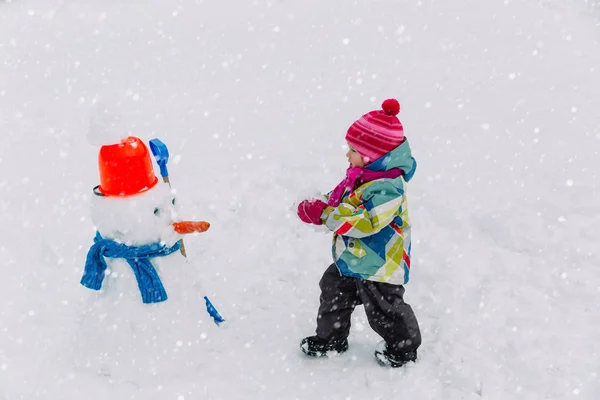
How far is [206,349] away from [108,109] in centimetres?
162

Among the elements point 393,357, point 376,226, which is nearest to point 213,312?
point 393,357

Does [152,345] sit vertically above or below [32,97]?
below

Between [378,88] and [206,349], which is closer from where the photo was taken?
[206,349]

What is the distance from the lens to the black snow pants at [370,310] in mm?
3695

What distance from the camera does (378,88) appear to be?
818 cm

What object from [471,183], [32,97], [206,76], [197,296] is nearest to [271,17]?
[206,76]

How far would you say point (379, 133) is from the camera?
3.34 metres

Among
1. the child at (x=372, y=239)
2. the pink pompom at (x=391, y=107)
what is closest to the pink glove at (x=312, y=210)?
the child at (x=372, y=239)

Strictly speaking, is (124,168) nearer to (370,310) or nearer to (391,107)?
(391,107)

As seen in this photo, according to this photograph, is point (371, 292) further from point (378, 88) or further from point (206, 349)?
point (378, 88)

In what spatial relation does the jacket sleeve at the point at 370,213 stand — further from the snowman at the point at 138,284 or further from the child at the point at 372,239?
the snowman at the point at 138,284

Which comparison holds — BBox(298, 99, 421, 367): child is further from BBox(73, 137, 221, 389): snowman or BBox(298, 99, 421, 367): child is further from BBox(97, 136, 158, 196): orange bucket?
BBox(97, 136, 158, 196): orange bucket

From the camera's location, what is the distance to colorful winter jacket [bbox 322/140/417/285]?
11.0 feet

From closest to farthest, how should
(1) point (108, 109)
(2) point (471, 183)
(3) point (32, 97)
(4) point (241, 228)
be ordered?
(1) point (108, 109) → (4) point (241, 228) → (2) point (471, 183) → (3) point (32, 97)
